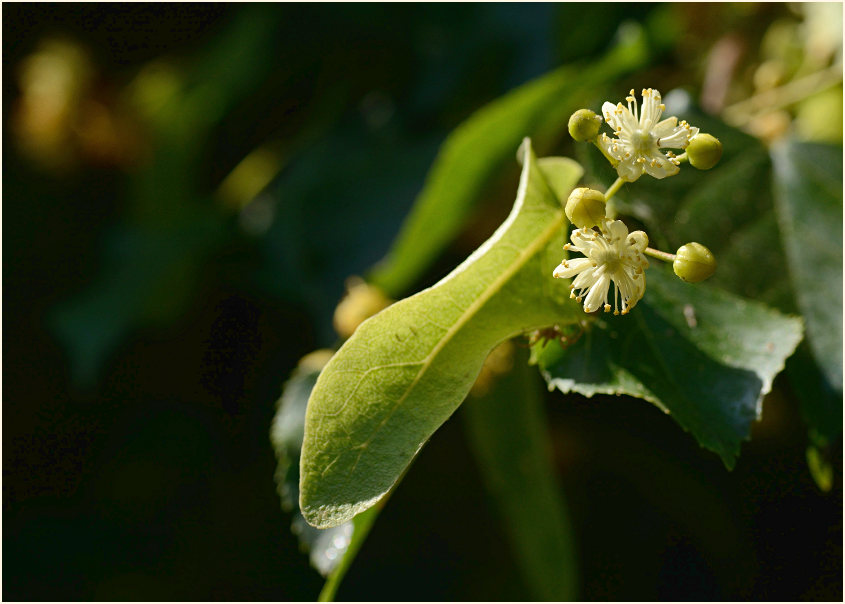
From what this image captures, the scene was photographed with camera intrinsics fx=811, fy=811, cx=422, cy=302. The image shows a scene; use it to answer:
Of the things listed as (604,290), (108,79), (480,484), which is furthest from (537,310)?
(108,79)

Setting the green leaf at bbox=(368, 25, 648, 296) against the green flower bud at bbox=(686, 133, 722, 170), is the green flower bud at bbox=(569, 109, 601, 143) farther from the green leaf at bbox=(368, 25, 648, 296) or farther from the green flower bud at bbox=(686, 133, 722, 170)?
the green leaf at bbox=(368, 25, 648, 296)

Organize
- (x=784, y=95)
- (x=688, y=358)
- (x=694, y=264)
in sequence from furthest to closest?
(x=784, y=95) → (x=688, y=358) → (x=694, y=264)

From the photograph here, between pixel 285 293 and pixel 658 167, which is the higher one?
pixel 658 167

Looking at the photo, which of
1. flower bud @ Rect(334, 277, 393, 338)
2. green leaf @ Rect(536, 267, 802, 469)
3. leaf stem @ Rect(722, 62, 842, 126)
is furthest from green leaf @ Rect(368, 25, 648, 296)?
green leaf @ Rect(536, 267, 802, 469)

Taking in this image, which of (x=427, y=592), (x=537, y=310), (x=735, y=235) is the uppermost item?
(x=537, y=310)

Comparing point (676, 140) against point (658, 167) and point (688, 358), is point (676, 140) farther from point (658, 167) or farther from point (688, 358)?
point (688, 358)

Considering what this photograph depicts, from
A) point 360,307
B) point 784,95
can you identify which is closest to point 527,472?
point 360,307

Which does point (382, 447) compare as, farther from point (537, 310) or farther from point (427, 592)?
point (427, 592)
